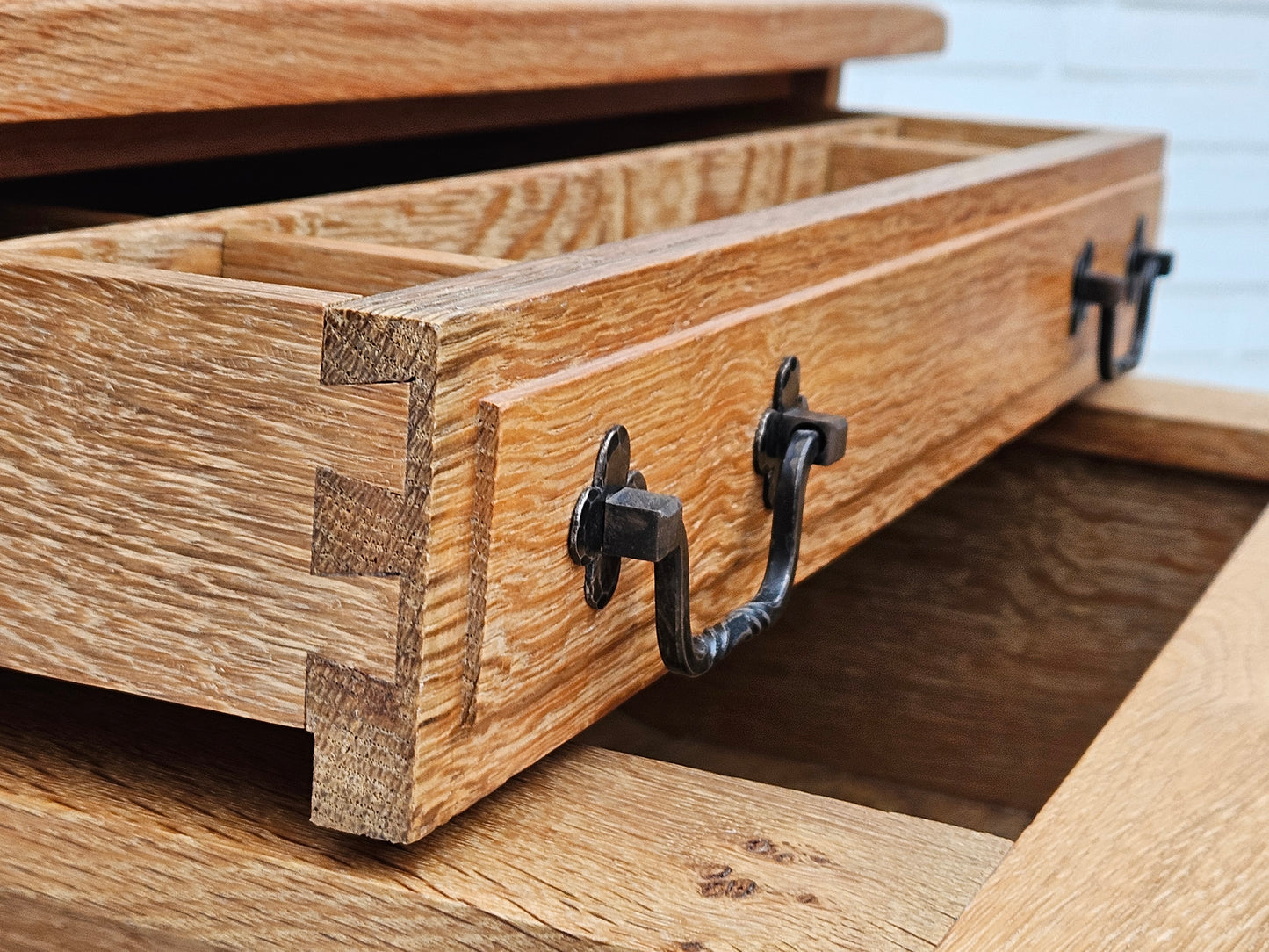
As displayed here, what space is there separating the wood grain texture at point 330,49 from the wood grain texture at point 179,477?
102mm

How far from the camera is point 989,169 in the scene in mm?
918

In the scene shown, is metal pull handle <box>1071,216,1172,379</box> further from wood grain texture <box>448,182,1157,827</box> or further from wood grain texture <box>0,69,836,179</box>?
wood grain texture <box>0,69,836,179</box>

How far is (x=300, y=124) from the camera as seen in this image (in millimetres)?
800

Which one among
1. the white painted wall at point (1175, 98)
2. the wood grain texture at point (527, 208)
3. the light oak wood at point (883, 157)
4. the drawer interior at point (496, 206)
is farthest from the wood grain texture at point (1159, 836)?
the white painted wall at point (1175, 98)

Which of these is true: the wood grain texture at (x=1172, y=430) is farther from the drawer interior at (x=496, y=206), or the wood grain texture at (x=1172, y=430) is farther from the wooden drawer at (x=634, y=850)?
the wooden drawer at (x=634, y=850)

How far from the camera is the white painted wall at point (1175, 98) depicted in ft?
8.38

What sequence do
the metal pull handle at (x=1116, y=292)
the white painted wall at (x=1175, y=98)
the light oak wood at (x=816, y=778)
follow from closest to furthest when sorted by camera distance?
the metal pull handle at (x=1116, y=292)
the light oak wood at (x=816, y=778)
the white painted wall at (x=1175, y=98)

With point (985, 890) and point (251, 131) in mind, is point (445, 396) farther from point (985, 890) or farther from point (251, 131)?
point (251, 131)

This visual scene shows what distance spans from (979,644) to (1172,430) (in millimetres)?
216

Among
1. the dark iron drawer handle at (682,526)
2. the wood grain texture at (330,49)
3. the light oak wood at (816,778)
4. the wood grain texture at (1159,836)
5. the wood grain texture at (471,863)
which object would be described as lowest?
the light oak wood at (816,778)

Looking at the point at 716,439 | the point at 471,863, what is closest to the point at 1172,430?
the point at 716,439

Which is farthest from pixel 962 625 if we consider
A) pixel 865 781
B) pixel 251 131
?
pixel 251 131

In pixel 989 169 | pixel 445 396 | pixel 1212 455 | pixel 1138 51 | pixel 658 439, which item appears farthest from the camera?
pixel 1138 51

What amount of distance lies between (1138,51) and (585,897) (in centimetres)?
241
